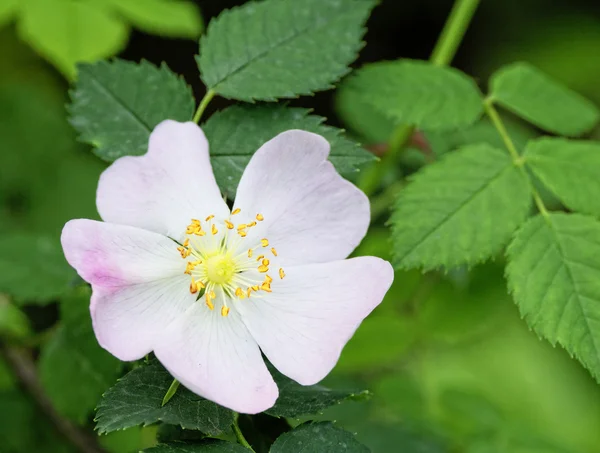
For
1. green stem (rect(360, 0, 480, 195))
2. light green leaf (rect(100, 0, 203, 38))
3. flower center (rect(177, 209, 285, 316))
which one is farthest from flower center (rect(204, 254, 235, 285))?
light green leaf (rect(100, 0, 203, 38))

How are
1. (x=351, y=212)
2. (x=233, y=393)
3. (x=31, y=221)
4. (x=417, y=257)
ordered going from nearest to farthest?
1. (x=233, y=393)
2. (x=351, y=212)
3. (x=417, y=257)
4. (x=31, y=221)

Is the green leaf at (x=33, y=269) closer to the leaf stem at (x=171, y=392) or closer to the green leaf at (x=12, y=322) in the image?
the green leaf at (x=12, y=322)

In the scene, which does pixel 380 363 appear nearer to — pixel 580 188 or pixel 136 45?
pixel 580 188

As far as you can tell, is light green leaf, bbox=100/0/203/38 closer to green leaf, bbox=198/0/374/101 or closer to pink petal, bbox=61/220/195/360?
green leaf, bbox=198/0/374/101

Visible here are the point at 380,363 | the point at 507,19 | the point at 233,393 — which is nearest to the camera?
the point at 233,393

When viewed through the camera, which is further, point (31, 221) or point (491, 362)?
point (491, 362)

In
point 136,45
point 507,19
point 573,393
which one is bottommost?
point 573,393

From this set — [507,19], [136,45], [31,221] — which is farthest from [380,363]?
[507,19]
